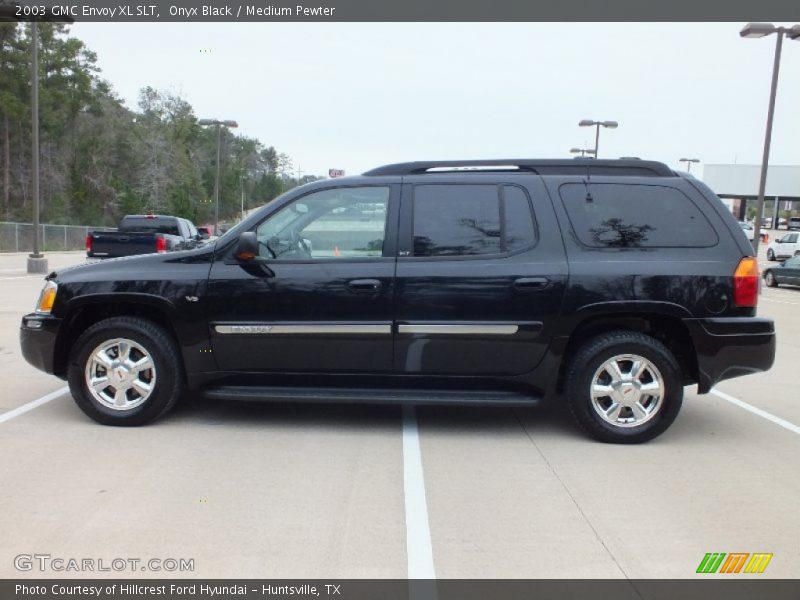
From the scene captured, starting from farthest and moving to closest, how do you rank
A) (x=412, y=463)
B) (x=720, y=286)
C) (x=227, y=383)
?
(x=227, y=383)
(x=720, y=286)
(x=412, y=463)

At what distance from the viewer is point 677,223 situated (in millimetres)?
5266

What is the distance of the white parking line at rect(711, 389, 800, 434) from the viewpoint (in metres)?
5.92

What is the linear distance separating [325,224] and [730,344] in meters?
3.09

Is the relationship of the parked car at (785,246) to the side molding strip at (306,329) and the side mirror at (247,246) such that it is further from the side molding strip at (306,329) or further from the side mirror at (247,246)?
the side mirror at (247,246)

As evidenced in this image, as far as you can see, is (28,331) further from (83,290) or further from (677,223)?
(677,223)

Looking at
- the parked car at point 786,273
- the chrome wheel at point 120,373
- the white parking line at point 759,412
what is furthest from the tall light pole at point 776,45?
the chrome wheel at point 120,373

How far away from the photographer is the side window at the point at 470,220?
5.25 meters

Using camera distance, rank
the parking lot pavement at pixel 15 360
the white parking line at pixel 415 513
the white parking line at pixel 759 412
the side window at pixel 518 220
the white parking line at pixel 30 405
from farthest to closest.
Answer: the parking lot pavement at pixel 15 360
the white parking line at pixel 759 412
the white parking line at pixel 30 405
the side window at pixel 518 220
the white parking line at pixel 415 513

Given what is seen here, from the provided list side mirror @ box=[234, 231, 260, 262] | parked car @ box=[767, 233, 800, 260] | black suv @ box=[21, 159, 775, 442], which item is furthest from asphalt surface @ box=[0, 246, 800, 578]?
parked car @ box=[767, 233, 800, 260]

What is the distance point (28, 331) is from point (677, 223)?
196 inches

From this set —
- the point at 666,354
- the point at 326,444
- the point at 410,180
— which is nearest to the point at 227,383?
the point at 326,444

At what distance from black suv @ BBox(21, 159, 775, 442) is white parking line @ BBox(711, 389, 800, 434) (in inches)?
40.6

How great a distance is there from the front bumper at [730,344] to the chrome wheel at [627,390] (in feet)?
1.20

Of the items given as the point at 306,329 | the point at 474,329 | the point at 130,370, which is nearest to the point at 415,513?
the point at 474,329
